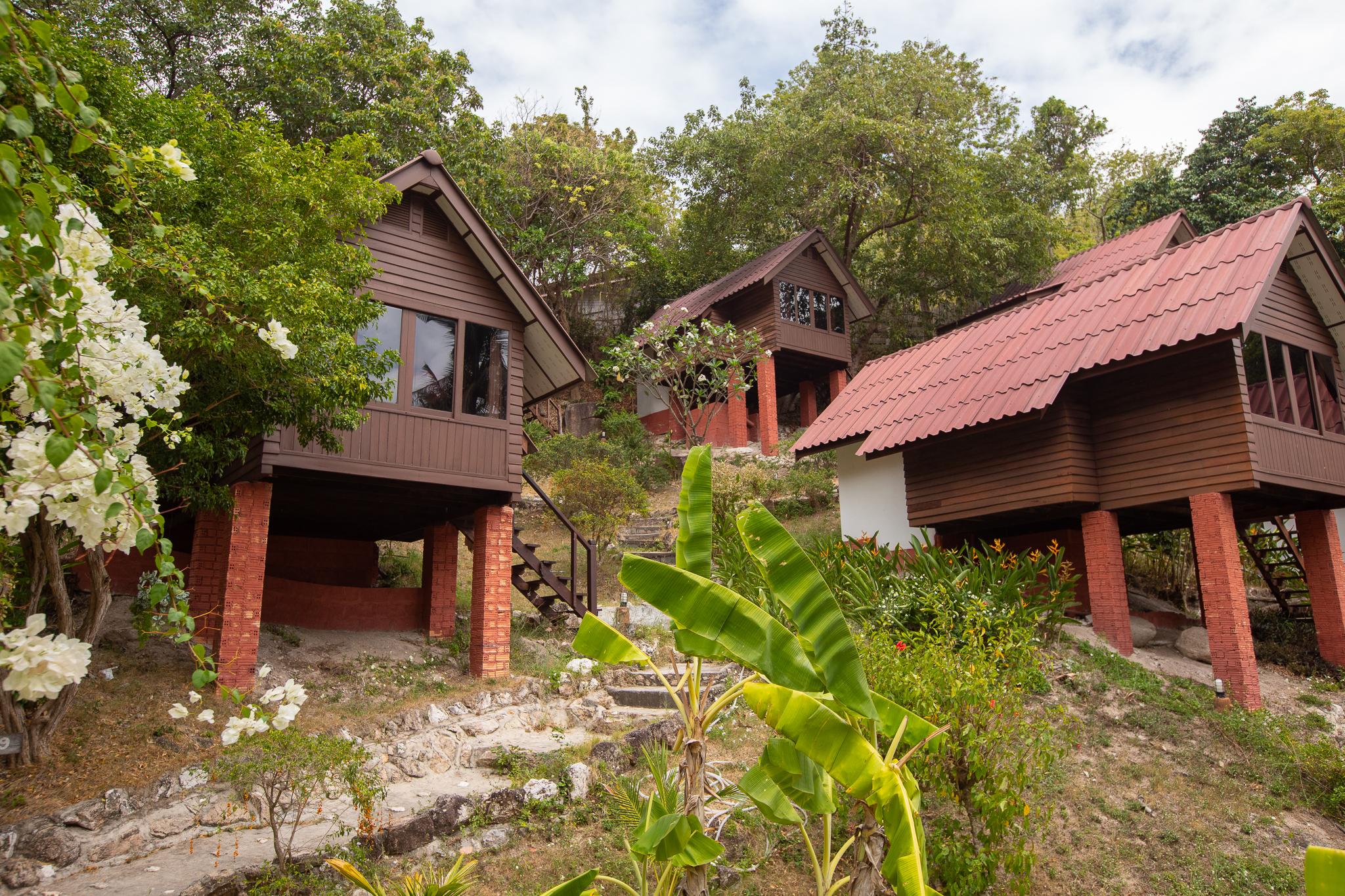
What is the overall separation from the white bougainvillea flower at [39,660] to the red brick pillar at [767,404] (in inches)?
908

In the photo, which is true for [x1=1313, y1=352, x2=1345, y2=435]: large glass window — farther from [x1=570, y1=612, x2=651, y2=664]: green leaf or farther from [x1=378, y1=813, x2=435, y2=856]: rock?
[x1=378, y1=813, x2=435, y2=856]: rock

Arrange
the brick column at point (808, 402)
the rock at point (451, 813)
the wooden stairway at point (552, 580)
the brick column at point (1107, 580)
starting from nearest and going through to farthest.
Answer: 1. the rock at point (451, 813)
2. the brick column at point (1107, 580)
3. the wooden stairway at point (552, 580)
4. the brick column at point (808, 402)

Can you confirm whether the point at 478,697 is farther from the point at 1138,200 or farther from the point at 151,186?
the point at 1138,200

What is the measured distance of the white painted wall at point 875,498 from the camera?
53.2ft

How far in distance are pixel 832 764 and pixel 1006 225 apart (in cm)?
2613

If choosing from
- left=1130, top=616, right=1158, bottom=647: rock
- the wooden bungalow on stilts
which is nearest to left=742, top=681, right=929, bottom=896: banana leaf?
the wooden bungalow on stilts

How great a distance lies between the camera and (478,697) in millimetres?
11883

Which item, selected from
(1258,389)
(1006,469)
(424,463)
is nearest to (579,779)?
(424,463)

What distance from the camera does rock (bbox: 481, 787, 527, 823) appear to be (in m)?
8.06

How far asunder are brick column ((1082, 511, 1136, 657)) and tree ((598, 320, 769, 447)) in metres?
10.8

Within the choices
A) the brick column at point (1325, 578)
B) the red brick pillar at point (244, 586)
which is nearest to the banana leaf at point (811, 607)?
the red brick pillar at point (244, 586)

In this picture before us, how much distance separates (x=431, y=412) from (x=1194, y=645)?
40.6 ft

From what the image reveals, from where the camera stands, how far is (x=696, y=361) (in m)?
24.6

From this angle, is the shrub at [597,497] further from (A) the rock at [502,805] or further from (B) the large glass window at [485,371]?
(A) the rock at [502,805]
